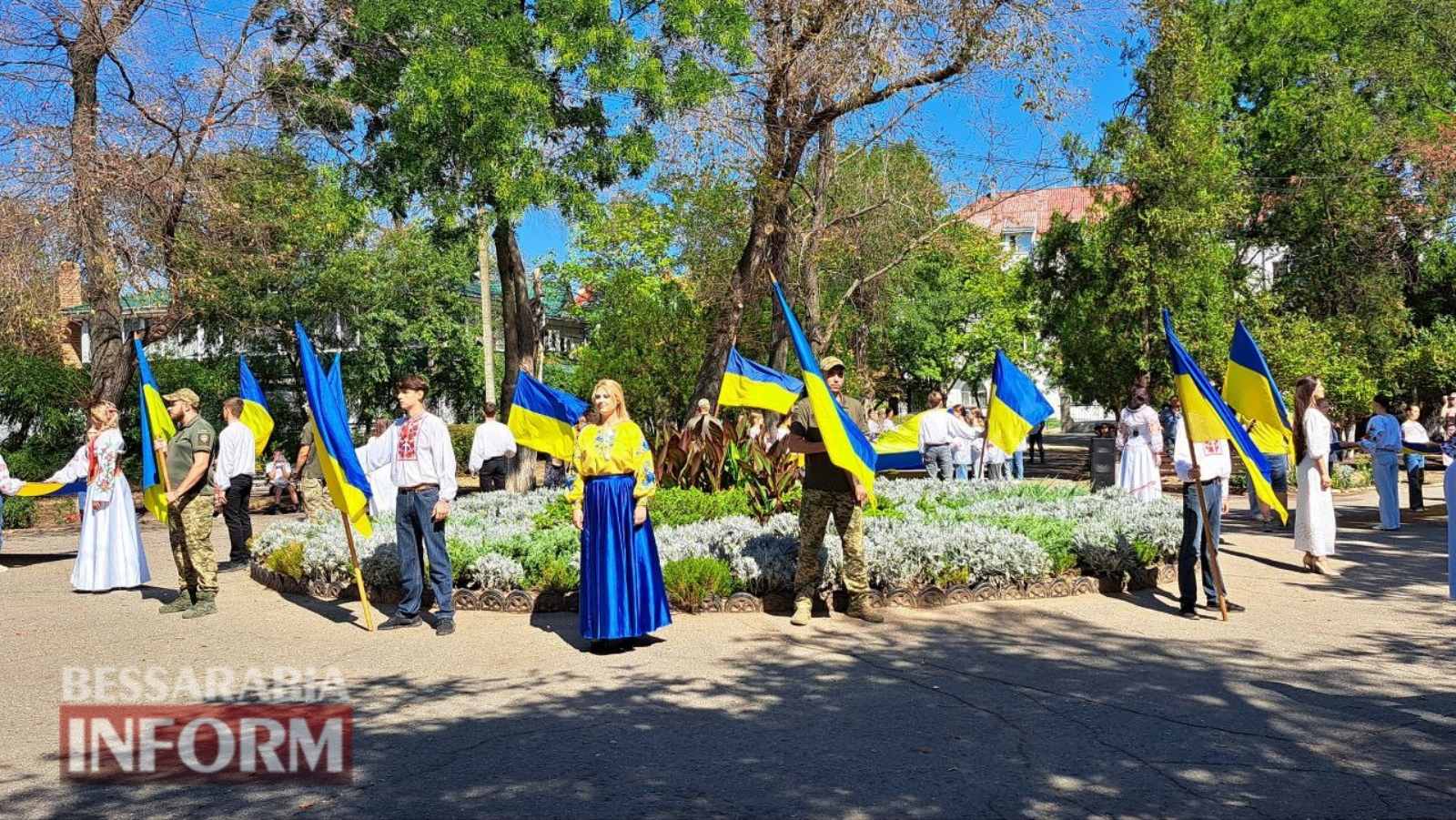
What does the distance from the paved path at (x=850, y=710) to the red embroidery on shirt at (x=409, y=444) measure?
4.12ft

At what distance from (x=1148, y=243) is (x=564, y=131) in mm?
12116

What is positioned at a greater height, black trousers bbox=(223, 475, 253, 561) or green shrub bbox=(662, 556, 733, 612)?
black trousers bbox=(223, 475, 253, 561)

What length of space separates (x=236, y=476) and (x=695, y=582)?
642cm

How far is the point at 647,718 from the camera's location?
577 centimetres

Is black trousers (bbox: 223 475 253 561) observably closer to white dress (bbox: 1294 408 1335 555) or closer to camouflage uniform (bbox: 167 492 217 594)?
camouflage uniform (bbox: 167 492 217 594)

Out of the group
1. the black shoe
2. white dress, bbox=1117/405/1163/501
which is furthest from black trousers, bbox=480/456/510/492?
white dress, bbox=1117/405/1163/501

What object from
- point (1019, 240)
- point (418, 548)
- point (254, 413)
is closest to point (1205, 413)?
point (418, 548)

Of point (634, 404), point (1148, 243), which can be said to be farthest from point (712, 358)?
point (1148, 243)

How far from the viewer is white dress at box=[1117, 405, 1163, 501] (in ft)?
44.7

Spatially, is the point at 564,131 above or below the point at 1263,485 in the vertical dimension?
above

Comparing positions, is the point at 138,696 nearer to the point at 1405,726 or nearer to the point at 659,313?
the point at 1405,726

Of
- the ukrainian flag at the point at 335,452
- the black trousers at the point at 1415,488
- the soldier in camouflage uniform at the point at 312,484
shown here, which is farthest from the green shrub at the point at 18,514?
the black trousers at the point at 1415,488

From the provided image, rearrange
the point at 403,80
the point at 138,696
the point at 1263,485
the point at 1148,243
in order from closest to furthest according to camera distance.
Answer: the point at 138,696 → the point at 1263,485 → the point at 403,80 → the point at 1148,243

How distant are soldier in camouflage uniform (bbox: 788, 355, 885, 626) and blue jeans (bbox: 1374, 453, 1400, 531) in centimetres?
872
